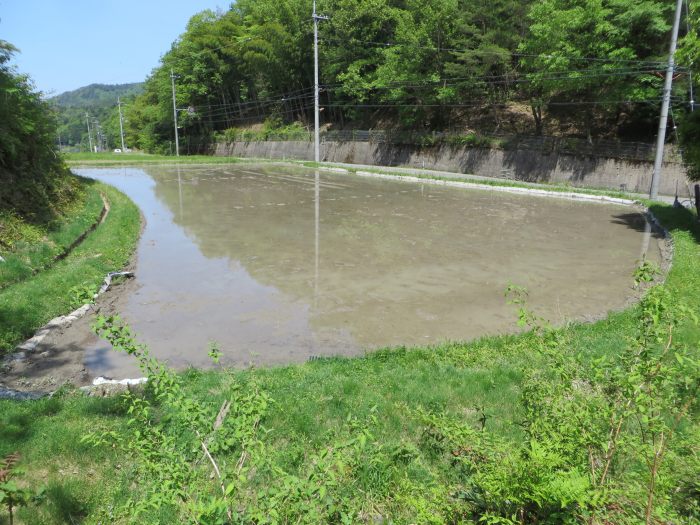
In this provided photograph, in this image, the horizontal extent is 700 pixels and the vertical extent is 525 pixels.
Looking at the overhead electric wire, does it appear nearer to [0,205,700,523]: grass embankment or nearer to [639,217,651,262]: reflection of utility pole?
[639,217,651,262]: reflection of utility pole

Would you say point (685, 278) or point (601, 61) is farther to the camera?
point (601, 61)

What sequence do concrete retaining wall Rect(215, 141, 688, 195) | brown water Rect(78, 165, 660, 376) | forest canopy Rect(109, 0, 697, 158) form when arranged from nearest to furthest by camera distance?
brown water Rect(78, 165, 660, 376), forest canopy Rect(109, 0, 697, 158), concrete retaining wall Rect(215, 141, 688, 195)

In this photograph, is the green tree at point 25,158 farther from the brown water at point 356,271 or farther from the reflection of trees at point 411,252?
the reflection of trees at point 411,252

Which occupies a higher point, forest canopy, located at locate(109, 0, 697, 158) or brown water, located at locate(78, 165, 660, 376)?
forest canopy, located at locate(109, 0, 697, 158)

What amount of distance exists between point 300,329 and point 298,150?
41.0 m

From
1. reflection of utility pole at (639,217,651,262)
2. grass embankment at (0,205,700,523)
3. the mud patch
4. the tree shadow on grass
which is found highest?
reflection of utility pole at (639,217,651,262)

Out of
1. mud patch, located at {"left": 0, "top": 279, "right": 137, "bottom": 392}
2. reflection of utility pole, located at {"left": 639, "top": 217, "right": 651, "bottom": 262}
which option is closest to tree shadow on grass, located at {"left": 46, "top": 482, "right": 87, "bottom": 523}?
mud patch, located at {"left": 0, "top": 279, "right": 137, "bottom": 392}

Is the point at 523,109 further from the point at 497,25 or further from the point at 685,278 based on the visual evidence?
the point at 685,278

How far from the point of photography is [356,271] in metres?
10.4

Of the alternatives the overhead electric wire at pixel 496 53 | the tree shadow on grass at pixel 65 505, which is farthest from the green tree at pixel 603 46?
the tree shadow on grass at pixel 65 505

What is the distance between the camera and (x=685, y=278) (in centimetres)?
845

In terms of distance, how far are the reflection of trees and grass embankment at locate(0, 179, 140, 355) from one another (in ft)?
7.09

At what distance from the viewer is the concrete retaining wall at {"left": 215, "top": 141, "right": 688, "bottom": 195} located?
22.9m

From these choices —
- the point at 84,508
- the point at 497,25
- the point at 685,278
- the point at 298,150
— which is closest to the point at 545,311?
the point at 685,278
